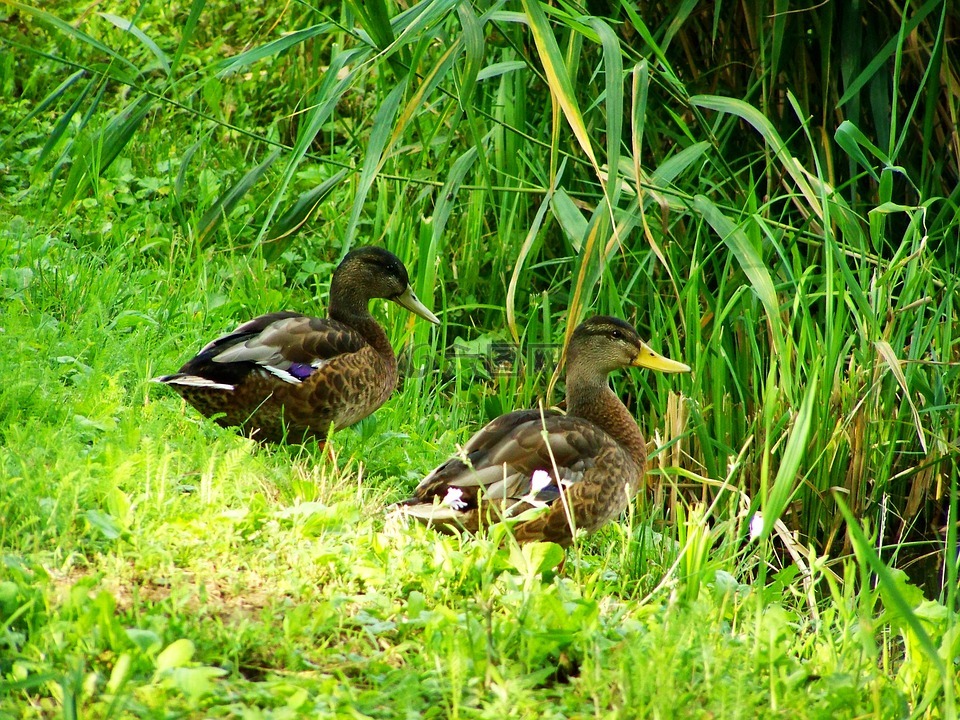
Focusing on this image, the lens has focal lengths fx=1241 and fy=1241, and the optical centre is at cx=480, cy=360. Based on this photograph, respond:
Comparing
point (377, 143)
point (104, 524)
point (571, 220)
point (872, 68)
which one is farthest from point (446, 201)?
point (872, 68)

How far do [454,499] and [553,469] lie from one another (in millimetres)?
478

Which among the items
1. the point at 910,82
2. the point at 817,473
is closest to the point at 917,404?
the point at 817,473

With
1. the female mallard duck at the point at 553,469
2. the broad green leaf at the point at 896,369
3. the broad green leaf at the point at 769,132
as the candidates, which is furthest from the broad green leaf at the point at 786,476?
the broad green leaf at the point at 769,132

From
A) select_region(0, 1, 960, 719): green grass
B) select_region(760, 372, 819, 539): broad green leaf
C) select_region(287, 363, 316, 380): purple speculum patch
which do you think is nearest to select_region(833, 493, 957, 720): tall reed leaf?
select_region(0, 1, 960, 719): green grass

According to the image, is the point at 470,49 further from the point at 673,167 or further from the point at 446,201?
the point at 673,167

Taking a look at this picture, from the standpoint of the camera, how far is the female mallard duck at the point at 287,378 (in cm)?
423

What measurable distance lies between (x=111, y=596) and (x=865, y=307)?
2.46 m

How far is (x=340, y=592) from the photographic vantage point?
10.0 feet

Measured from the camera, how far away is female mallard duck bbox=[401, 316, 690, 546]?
3715 mm

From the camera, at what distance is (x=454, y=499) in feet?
11.5

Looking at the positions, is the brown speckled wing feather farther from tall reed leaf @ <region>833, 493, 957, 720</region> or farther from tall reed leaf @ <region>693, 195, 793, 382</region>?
tall reed leaf @ <region>833, 493, 957, 720</region>

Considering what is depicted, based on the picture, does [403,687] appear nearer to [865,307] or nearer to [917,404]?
[865,307]

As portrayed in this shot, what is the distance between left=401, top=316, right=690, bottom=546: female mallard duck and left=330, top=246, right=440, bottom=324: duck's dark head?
37.4 inches

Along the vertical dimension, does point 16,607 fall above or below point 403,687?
above
